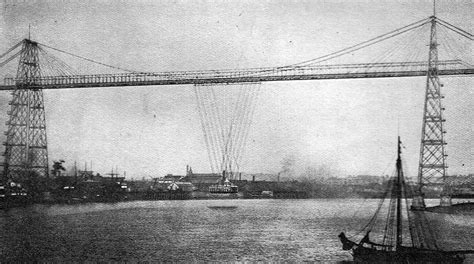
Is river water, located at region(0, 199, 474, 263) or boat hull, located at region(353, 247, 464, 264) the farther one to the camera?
river water, located at region(0, 199, 474, 263)

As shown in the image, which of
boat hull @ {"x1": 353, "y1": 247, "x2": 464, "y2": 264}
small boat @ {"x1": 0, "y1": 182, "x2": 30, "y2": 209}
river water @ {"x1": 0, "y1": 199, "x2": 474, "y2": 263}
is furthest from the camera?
small boat @ {"x1": 0, "y1": 182, "x2": 30, "y2": 209}

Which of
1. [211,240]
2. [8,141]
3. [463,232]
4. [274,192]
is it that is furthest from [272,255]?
[274,192]

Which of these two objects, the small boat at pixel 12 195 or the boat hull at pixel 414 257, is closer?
the boat hull at pixel 414 257

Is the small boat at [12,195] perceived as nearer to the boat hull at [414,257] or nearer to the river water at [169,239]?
the river water at [169,239]

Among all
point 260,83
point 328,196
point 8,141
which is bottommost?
point 328,196

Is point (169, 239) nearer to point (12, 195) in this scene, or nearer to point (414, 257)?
point (414, 257)

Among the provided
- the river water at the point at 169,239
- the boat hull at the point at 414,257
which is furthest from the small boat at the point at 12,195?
the boat hull at the point at 414,257

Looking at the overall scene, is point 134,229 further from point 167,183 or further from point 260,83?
point 167,183

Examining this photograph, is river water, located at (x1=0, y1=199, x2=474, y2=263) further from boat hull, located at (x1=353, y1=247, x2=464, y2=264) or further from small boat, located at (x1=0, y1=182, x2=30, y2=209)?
small boat, located at (x1=0, y1=182, x2=30, y2=209)

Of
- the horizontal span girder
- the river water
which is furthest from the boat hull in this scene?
the horizontal span girder

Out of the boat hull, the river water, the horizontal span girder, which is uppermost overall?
the horizontal span girder

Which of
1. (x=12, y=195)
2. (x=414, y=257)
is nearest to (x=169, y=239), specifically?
(x=414, y=257)
